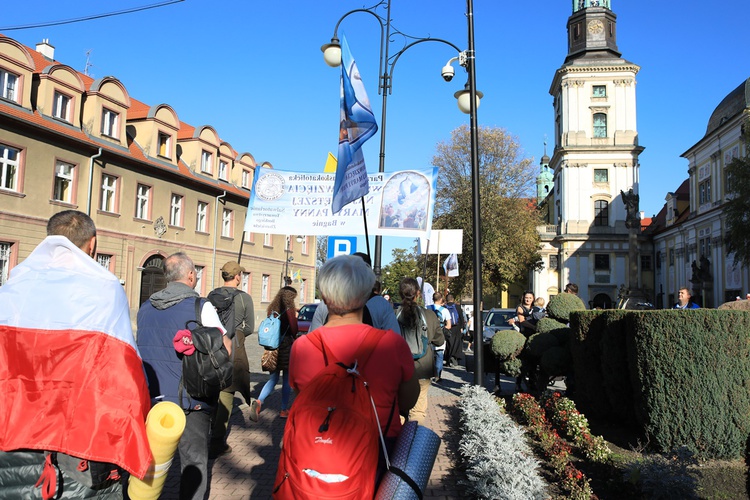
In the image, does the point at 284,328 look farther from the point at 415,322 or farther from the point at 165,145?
the point at 165,145

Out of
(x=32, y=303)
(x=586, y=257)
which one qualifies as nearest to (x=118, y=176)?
(x=32, y=303)

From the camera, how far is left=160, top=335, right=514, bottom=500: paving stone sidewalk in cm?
546

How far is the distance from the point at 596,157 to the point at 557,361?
187 feet

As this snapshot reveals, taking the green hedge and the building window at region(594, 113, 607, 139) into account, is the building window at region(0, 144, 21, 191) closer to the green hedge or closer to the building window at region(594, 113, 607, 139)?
the green hedge

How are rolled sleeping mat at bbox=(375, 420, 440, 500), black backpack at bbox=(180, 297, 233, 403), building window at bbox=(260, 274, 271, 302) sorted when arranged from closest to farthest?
1. rolled sleeping mat at bbox=(375, 420, 440, 500)
2. black backpack at bbox=(180, 297, 233, 403)
3. building window at bbox=(260, 274, 271, 302)

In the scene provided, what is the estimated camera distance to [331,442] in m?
2.46

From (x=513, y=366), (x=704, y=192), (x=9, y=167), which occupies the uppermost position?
(x=704, y=192)

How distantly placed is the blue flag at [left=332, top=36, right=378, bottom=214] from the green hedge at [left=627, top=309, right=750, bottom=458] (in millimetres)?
3881

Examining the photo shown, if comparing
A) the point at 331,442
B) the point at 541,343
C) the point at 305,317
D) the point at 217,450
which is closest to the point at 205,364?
the point at 331,442

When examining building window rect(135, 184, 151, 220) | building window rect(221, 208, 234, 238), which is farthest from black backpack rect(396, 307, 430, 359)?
building window rect(221, 208, 234, 238)

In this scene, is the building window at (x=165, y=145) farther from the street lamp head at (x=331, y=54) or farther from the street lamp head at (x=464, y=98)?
the street lamp head at (x=464, y=98)

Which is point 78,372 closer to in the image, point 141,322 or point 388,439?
point 388,439

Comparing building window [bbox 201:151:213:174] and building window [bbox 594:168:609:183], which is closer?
building window [bbox 201:151:213:174]

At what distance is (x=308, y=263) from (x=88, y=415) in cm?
4525
